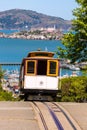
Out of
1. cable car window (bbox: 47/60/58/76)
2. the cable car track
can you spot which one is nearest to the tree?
cable car window (bbox: 47/60/58/76)

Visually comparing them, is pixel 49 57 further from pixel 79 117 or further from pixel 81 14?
pixel 79 117

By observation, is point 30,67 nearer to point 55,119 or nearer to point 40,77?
point 40,77

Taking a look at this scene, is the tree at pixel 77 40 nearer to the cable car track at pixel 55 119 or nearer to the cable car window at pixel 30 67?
the cable car window at pixel 30 67

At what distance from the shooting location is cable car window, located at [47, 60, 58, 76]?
26828 millimetres

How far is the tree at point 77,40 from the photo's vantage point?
29631 millimetres

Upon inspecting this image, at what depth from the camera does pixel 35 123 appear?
13.4 meters

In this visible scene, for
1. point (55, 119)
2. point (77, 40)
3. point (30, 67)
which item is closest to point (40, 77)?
point (30, 67)

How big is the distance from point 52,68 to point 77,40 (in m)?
3.80

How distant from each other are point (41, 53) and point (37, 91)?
6.91 feet

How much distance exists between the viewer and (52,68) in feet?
88.3

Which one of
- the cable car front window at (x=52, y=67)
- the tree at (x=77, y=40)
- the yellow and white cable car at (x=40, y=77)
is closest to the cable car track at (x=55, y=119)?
the yellow and white cable car at (x=40, y=77)

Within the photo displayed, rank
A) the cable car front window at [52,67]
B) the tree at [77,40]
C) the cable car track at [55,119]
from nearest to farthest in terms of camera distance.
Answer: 1. the cable car track at [55,119]
2. the cable car front window at [52,67]
3. the tree at [77,40]

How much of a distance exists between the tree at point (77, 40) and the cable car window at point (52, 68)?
3132 millimetres

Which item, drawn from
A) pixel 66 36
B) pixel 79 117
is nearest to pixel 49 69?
pixel 66 36
